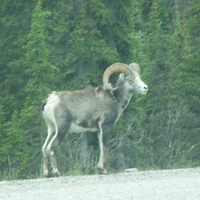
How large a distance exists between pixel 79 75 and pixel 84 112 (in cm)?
Result: 1099

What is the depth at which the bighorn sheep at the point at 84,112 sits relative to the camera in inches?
672

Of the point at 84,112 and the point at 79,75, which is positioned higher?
the point at 84,112

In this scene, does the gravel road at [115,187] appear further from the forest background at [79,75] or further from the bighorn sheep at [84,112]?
the forest background at [79,75]

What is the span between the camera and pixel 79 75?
2836cm

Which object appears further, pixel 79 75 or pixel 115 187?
pixel 79 75

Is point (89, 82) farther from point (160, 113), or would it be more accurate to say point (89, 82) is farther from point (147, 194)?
point (147, 194)

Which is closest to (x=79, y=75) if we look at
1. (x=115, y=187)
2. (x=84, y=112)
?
(x=84, y=112)

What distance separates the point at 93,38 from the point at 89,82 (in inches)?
73.1

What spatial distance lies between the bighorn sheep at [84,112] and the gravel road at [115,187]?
242 centimetres

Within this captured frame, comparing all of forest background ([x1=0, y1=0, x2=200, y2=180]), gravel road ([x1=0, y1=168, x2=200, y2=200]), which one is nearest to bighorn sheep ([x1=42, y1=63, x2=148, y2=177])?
gravel road ([x1=0, y1=168, x2=200, y2=200])

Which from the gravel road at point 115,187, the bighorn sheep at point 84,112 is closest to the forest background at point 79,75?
the bighorn sheep at point 84,112

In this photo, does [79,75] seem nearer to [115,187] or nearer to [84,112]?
[84,112]

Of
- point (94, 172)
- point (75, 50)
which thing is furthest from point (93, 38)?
point (94, 172)

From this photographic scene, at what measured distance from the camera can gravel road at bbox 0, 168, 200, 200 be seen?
11320mm
